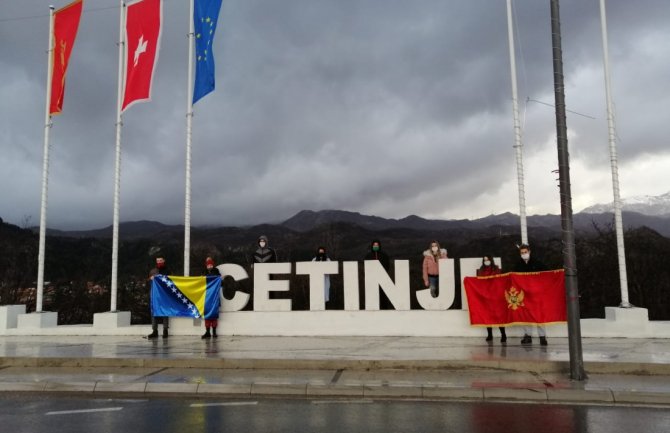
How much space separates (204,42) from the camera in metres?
16.7

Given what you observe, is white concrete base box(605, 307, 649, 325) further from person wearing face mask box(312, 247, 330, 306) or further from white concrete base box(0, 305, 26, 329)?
white concrete base box(0, 305, 26, 329)

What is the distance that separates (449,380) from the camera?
28.9 feet

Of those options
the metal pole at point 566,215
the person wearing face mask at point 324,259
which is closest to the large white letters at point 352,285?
the person wearing face mask at point 324,259

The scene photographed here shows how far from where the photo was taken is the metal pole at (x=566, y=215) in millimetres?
8711

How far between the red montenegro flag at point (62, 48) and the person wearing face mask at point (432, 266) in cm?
1249

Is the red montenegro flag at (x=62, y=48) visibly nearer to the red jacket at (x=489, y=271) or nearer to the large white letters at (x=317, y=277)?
the large white letters at (x=317, y=277)

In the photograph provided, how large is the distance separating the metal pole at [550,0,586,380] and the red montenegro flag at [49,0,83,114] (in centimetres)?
1452

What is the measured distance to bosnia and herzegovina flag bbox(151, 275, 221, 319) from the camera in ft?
47.4

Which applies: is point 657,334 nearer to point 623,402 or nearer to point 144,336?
point 623,402

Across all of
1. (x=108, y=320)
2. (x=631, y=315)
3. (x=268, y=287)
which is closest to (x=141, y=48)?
(x=108, y=320)

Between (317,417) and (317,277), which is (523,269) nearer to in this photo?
(317,277)

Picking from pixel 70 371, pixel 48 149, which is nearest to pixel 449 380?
pixel 70 371

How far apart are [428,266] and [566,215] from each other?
5.62 metres

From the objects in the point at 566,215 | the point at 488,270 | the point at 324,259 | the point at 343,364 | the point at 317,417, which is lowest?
the point at 317,417
